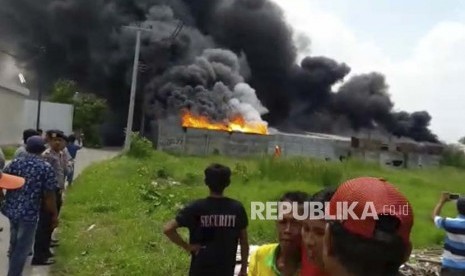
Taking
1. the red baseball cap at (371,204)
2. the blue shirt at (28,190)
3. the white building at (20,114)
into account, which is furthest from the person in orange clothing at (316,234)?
the white building at (20,114)

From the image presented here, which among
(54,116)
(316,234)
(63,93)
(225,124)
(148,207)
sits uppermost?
(63,93)

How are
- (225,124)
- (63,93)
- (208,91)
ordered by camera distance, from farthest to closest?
1. (63,93)
2. (208,91)
3. (225,124)

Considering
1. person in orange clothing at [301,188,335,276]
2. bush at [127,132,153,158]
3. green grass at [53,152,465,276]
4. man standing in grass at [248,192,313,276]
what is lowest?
green grass at [53,152,465,276]

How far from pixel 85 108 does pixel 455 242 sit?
3645cm

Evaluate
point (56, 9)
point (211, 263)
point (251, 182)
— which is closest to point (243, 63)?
point (56, 9)

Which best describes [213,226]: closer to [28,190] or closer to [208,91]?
[28,190]

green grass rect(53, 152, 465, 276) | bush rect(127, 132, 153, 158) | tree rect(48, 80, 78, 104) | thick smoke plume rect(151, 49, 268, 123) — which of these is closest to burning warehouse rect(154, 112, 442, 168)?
thick smoke plume rect(151, 49, 268, 123)

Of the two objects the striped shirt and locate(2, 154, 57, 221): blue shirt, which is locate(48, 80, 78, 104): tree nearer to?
locate(2, 154, 57, 221): blue shirt

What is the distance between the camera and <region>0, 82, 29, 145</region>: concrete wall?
30.1 metres

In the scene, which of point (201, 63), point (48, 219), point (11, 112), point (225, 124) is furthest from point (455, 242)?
point (201, 63)

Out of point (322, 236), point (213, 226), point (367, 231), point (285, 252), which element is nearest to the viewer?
point (367, 231)

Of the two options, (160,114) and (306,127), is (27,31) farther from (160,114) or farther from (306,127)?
(306,127)

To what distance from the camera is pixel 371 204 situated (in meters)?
1.63

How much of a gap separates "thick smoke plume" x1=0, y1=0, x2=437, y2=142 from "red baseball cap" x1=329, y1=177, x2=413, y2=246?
3335 centimetres
